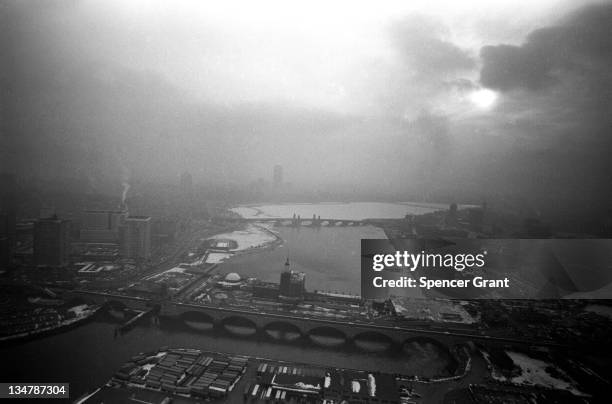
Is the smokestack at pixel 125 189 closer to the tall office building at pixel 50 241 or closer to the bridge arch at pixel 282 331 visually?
the tall office building at pixel 50 241

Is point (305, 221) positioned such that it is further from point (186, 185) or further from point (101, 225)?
point (101, 225)

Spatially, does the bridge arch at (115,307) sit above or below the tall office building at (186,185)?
below

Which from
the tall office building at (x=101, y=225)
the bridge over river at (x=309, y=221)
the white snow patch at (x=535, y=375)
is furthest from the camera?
the bridge over river at (x=309, y=221)

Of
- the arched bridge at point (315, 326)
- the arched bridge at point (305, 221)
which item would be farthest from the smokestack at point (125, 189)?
the arched bridge at point (305, 221)

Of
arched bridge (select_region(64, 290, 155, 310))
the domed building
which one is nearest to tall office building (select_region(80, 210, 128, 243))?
arched bridge (select_region(64, 290, 155, 310))

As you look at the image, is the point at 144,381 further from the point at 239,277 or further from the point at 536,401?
the point at 536,401

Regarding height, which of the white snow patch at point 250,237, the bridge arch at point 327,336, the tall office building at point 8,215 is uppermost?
the tall office building at point 8,215

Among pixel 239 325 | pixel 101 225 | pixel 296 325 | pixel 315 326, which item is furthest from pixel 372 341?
pixel 101 225
